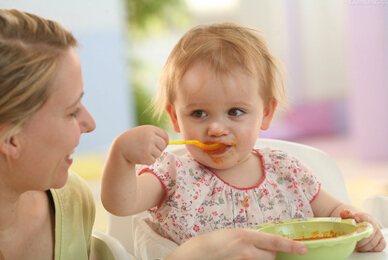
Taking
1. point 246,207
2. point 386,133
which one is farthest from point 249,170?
point 386,133

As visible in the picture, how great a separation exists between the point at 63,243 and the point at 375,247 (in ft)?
2.02

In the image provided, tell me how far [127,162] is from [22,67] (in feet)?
0.87

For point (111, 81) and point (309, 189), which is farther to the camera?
point (111, 81)

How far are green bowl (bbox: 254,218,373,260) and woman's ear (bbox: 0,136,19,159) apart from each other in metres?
0.46

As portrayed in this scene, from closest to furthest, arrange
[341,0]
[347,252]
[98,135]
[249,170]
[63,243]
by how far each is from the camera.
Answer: [347,252] → [63,243] → [249,170] → [98,135] → [341,0]

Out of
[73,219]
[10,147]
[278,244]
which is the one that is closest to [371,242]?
[278,244]

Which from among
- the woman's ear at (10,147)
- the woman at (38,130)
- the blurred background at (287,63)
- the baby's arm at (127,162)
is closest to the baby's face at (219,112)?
the baby's arm at (127,162)

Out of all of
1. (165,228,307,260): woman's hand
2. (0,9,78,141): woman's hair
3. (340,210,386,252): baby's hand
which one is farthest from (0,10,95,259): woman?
(340,210,386,252): baby's hand

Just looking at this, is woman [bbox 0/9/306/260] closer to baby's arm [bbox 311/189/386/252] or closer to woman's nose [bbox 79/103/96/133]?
woman's nose [bbox 79/103/96/133]

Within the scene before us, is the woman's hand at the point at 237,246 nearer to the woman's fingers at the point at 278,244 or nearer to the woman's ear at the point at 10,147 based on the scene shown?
the woman's fingers at the point at 278,244

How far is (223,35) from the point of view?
1232mm

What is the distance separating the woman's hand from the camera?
93 centimetres

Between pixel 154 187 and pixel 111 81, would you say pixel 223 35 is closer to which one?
pixel 154 187

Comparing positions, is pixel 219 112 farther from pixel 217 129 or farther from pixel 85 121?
pixel 85 121
